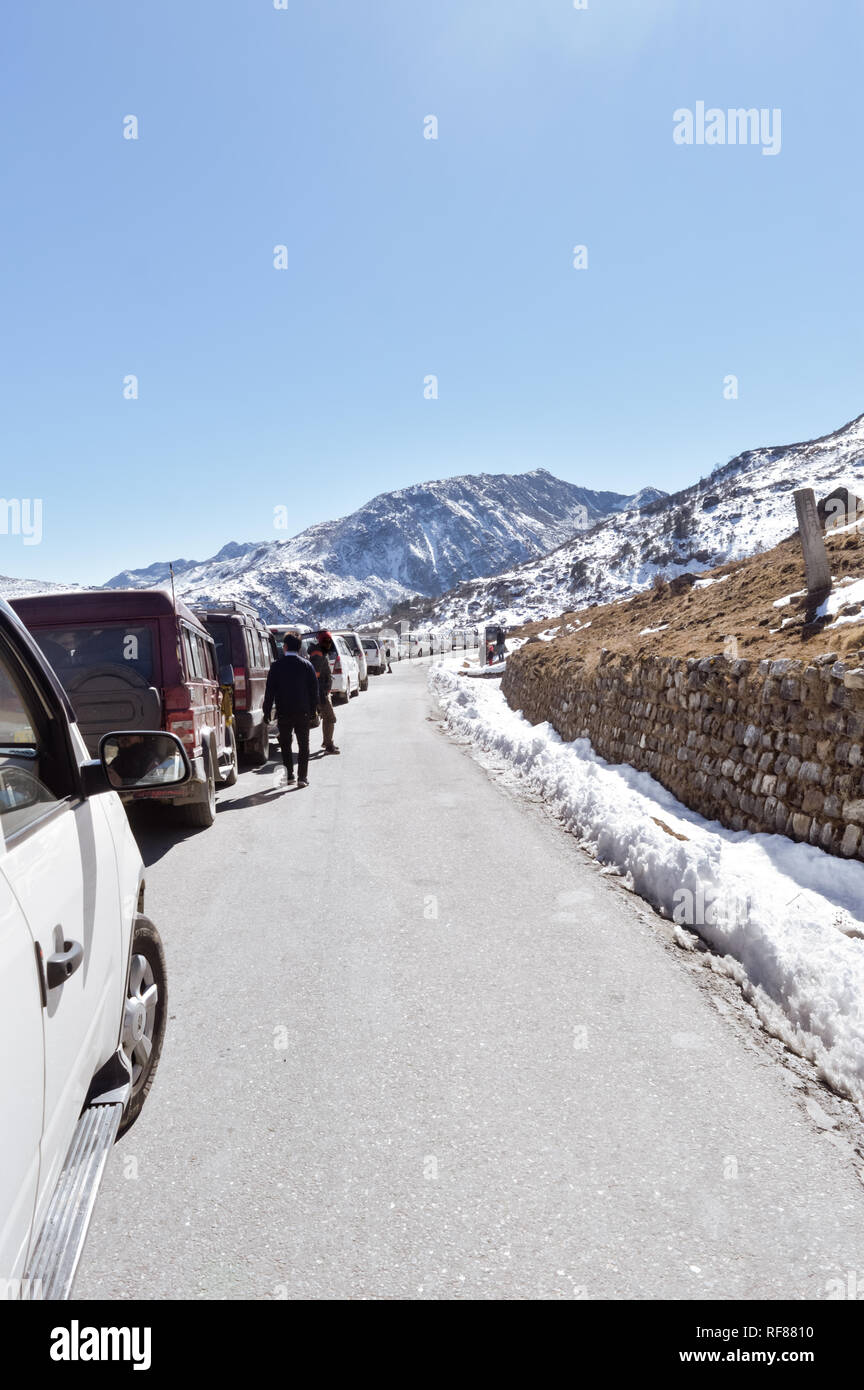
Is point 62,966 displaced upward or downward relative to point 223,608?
downward

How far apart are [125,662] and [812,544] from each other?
6.91 meters

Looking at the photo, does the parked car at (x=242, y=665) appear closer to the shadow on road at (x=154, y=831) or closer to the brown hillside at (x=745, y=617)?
the shadow on road at (x=154, y=831)

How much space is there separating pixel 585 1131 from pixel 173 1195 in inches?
59.3

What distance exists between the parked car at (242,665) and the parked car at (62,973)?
901 centimetres

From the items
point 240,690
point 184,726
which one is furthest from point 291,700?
point 184,726

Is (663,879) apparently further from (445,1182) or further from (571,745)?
(571,745)

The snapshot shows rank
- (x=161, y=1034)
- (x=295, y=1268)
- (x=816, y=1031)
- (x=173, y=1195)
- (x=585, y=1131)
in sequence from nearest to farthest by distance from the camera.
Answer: (x=295, y=1268), (x=173, y=1195), (x=585, y=1131), (x=161, y=1034), (x=816, y=1031)

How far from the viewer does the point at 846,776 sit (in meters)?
5.31

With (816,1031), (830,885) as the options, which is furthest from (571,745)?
(816,1031)

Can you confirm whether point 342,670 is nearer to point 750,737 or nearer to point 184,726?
point 184,726

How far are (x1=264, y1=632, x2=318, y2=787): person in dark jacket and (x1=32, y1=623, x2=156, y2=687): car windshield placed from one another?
3.20m

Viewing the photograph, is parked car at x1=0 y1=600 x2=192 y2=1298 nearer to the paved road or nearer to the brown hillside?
the paved road

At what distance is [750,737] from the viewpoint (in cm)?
666
